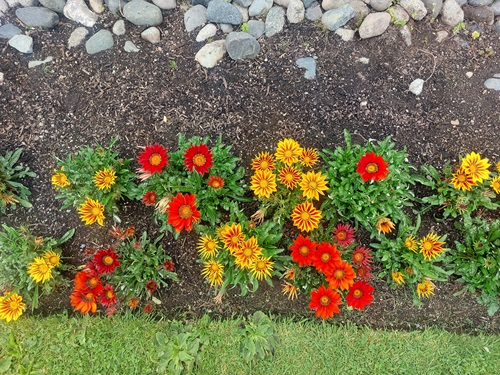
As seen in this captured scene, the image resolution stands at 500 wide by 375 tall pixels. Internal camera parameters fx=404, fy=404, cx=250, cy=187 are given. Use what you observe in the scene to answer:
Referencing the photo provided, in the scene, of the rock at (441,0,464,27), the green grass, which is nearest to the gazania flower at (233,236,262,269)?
the green grass

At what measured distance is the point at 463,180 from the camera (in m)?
2.53

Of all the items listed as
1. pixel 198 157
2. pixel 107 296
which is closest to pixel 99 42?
pixel 198 157

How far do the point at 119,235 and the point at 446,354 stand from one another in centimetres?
237

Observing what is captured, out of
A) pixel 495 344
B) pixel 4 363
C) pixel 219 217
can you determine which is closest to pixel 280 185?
pixel 219 217

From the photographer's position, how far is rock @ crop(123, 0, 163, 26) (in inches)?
121

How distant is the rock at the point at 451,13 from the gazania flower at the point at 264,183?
76.9 inches

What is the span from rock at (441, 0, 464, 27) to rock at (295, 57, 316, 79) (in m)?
1.07

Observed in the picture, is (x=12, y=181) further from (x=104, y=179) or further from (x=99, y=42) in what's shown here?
(x=99, y=42)

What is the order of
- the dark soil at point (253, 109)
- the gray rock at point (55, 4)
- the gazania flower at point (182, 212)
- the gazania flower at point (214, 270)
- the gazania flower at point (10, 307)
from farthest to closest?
the gray rock at point (55, 4), the dark soil at point (253, 109), the gazania flower at point (10, 307), the gazania flower at point (214, 270), the gazania flower at point (182, 212)

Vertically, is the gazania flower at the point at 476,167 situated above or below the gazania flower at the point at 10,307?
above

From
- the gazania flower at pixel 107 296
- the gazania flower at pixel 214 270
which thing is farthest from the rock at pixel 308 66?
the gazania flower at pixel 107 296

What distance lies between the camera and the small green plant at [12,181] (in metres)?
2.88

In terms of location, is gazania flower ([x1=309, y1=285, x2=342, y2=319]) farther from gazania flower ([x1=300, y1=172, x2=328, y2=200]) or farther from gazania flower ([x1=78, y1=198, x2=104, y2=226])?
gazania flower ([x1=78, y1=198, x2=104, y2=226])

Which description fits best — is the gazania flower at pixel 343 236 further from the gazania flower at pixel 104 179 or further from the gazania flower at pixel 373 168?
the gazania flower at pixel 104 179
